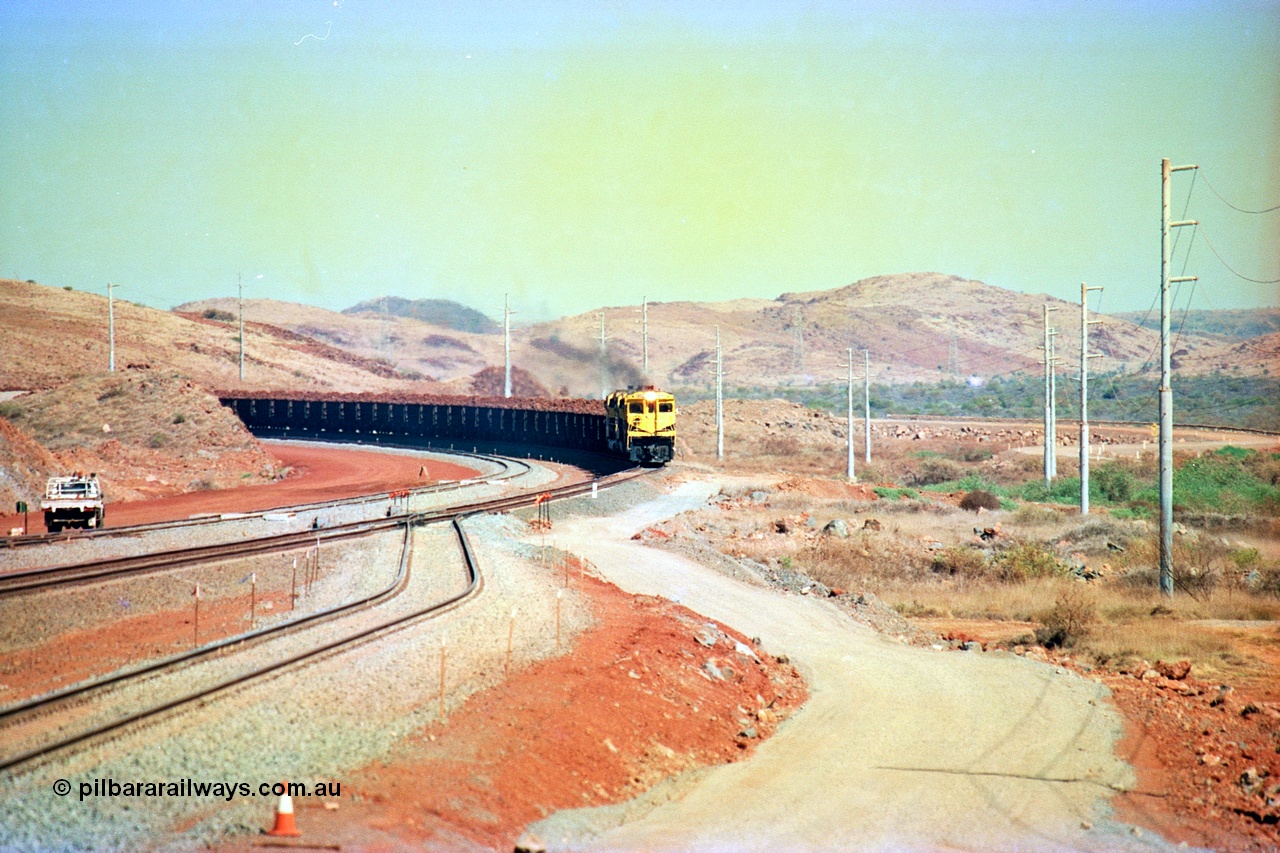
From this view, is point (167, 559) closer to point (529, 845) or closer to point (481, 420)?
point (529, 845)

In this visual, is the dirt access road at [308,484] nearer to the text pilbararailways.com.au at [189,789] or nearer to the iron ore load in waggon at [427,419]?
the iron ore load in waggon at [427,419]

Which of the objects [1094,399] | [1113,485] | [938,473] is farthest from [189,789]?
[1094,399]

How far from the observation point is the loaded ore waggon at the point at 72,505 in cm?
2720

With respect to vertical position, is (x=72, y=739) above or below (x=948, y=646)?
above

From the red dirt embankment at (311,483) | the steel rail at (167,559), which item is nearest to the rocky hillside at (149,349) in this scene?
the red dirt embankment at (311,483)

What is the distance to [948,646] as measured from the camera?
68.8 ft

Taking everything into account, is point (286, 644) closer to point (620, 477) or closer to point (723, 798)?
point (723, 798)

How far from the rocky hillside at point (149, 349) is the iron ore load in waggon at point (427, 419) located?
17.2 m

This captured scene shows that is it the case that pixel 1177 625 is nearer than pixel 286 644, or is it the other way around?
pixel 286 644

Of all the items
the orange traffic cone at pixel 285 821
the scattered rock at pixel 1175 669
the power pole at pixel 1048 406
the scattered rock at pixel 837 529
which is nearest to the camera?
the orange traffic cone at pixel 285 821

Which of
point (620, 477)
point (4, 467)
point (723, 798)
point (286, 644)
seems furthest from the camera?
point (620, 477)

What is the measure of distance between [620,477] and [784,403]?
41853 mm

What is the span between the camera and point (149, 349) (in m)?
108

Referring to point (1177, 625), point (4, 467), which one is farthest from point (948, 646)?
point (4, 467)
